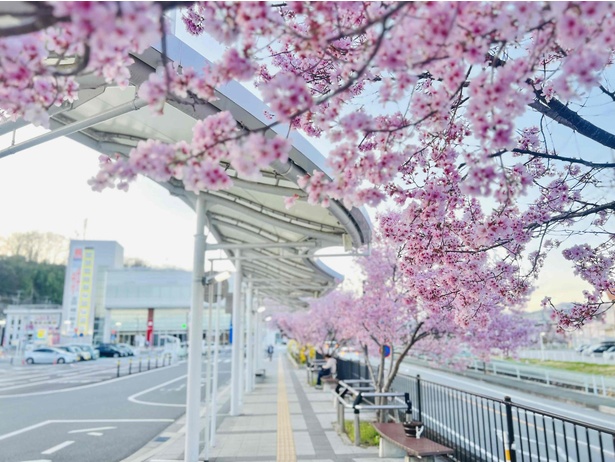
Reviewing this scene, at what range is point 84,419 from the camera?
12.2 meters

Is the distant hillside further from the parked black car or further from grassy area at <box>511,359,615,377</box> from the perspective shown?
grassy area at <box>511,359,615,377</box>

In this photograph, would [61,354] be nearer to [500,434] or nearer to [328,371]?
[328,371]

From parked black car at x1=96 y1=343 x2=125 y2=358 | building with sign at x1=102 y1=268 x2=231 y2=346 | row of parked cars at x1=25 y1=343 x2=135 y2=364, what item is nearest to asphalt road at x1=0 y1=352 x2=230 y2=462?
row of parked cars at x1=25 y1=343 x2=135 y2=364

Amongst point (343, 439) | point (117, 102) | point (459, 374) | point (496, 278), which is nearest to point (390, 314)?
point (343, 439)

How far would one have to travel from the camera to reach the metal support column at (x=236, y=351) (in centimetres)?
1190

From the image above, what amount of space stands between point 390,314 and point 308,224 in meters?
3.61

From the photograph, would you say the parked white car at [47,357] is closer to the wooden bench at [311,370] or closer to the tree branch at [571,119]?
the wooden bench at [311,370]

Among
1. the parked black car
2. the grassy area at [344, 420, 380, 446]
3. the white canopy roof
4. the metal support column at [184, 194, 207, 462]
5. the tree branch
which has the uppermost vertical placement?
the white canopy roof

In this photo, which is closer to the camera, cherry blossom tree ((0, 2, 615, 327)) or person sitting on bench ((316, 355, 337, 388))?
cherry blossom tree ((0, 2, 615, 327))

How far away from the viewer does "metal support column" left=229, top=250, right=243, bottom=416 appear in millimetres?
11898

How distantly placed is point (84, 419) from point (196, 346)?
24.7 ft

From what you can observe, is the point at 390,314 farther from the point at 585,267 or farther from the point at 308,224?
the point at 585,267

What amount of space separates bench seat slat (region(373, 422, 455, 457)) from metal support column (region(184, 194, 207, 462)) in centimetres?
281

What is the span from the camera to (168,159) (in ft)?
6.84
